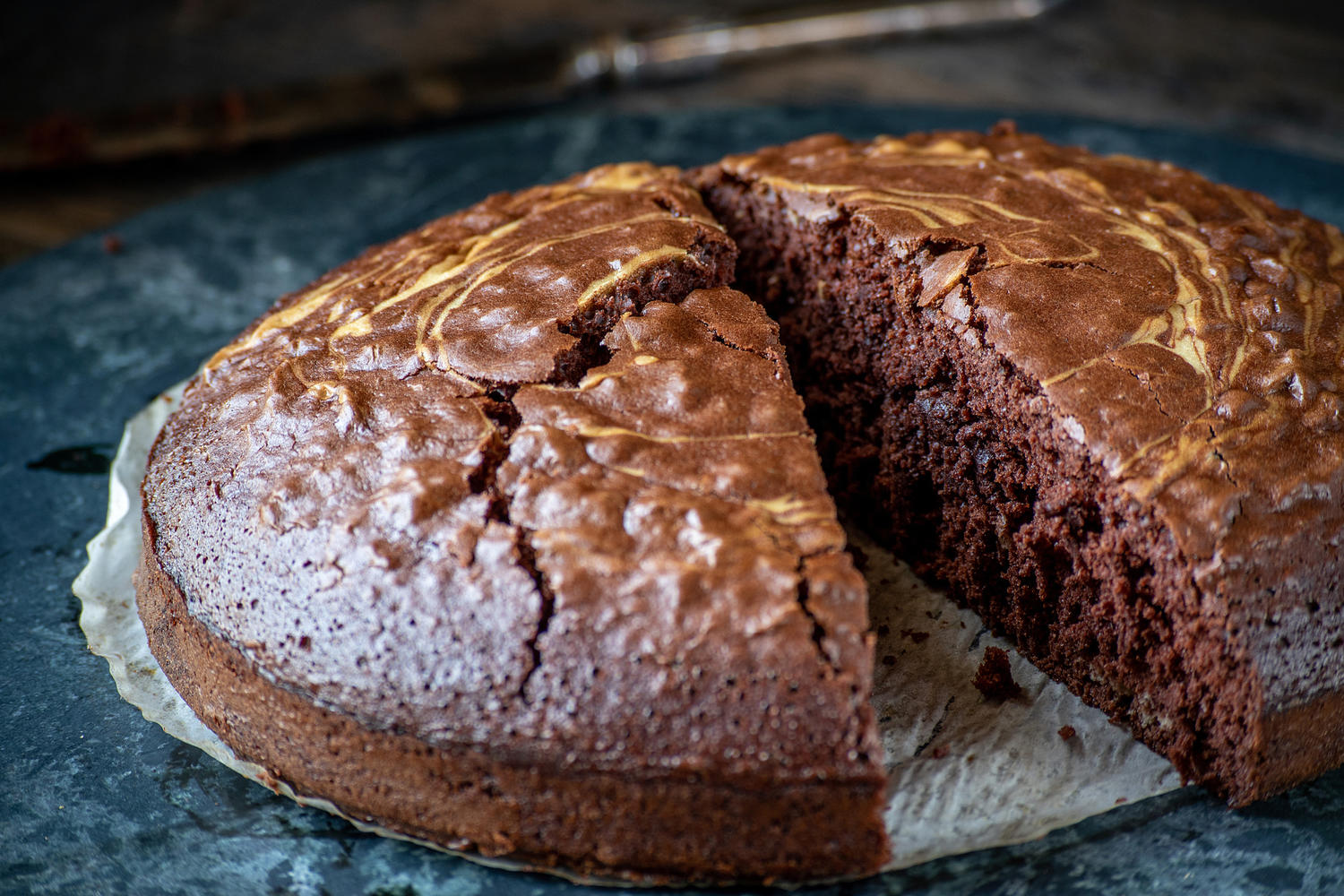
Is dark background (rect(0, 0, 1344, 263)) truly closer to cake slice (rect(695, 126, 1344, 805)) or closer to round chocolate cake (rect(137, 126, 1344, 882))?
cake slice (rect(695, 126, 1344, 805))

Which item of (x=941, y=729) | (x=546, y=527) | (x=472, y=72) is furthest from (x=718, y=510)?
(x=472, y=72)

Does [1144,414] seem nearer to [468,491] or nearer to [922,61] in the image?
[468,491]

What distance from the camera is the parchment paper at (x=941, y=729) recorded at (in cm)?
266

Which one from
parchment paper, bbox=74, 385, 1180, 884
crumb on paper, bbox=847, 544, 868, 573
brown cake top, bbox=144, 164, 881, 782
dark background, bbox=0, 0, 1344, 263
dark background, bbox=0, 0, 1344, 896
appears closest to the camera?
brown cake top, bbox=144, 164, 881, 782

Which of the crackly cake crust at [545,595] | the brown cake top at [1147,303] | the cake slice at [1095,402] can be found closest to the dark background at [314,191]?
the crackly cake crust at [545,595]

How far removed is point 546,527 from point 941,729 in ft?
3.80

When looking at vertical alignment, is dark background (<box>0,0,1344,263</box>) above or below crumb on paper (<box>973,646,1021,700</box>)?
above

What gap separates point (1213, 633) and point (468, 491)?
67.1 inches

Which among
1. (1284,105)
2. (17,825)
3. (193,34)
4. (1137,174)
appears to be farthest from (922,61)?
(17,825)

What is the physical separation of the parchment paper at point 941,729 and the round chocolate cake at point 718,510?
0.08 m

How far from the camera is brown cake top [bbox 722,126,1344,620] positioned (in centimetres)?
263

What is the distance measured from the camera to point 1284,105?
6.66m

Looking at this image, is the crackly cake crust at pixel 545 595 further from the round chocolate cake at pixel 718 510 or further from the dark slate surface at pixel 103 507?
the dark slate surface at pixel 103 507

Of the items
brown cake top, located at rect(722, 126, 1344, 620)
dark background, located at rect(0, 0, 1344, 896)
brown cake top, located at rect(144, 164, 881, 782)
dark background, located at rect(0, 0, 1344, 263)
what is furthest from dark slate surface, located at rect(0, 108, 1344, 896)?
dark background, located at rect(0, 0, 1344, 263)
